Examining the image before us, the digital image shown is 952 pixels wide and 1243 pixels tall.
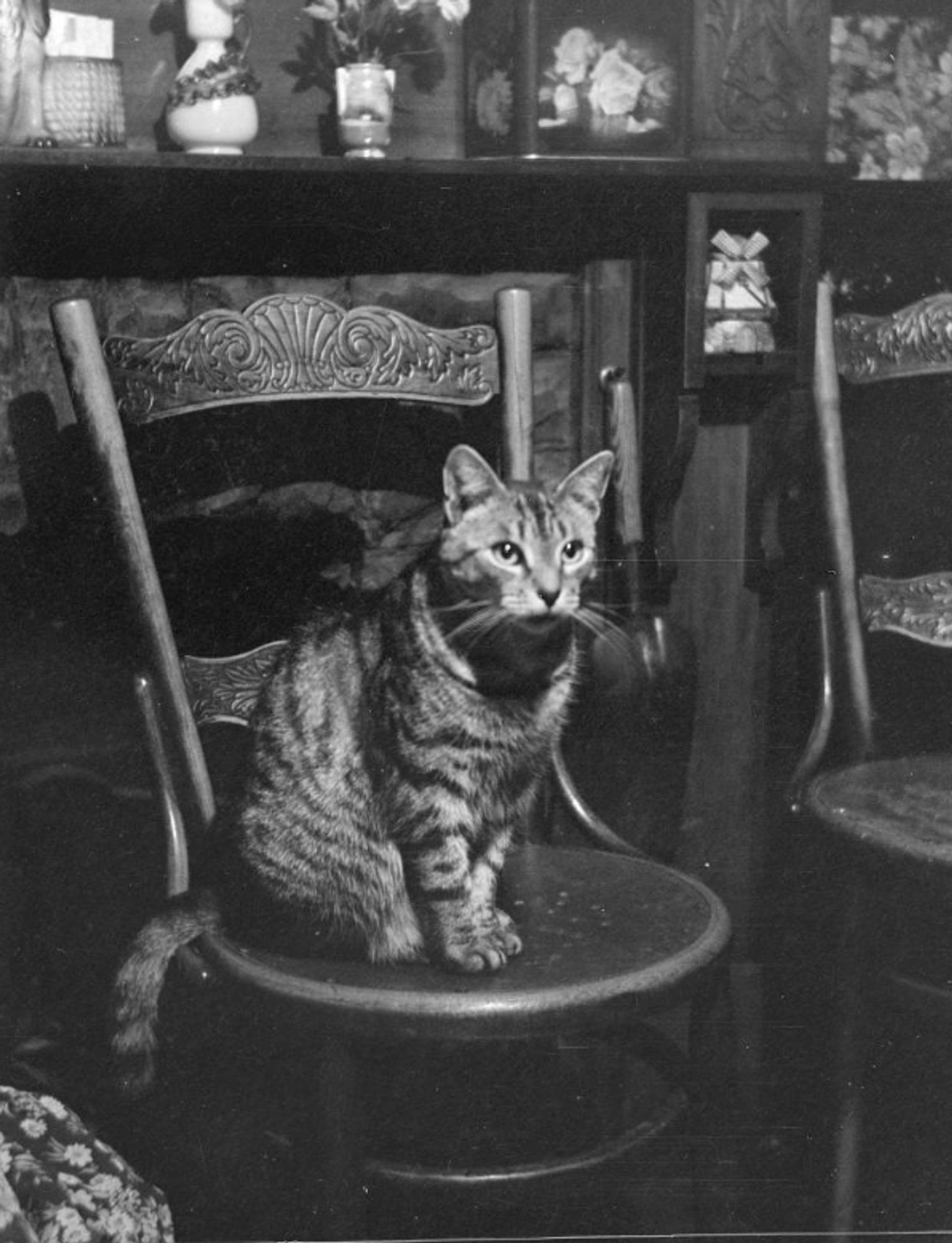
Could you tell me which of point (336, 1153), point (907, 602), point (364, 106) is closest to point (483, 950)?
point (336, 1153)

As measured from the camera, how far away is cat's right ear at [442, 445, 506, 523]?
3.74 ft

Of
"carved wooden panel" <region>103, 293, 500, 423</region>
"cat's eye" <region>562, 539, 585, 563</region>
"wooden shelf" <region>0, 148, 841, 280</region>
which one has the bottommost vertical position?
"cat's eye" <region>562, 539, 585, 563</region>

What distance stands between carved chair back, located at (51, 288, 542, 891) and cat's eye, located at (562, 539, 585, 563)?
9.6 inches

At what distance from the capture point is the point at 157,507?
1.30 m

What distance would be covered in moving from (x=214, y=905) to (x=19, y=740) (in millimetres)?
257

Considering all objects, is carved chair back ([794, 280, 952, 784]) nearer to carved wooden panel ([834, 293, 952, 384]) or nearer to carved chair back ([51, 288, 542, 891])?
carved wooden panel ([834, 293, 952, 384])

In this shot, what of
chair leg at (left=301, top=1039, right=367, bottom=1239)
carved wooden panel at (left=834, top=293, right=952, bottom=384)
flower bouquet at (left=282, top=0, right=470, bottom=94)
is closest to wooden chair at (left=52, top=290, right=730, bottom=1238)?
chair leg at (left=301, top=1039, right=367, bottom=1239)

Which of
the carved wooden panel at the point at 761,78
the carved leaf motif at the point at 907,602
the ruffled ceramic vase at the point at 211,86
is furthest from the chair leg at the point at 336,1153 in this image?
the carved wooden panel at the point at 761,78

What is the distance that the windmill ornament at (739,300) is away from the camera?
53.2 inches

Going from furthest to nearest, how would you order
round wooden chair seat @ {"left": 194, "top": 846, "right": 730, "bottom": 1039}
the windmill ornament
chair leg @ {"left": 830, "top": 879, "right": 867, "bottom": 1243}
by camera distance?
the windmill ornament
chair leg @ {"left": 830, "top": 879, "right": 867, "bottom": 1243}
round wooden chair seat @ {"left": 194, "top": 846, "right": 730, "bottom": 1039}

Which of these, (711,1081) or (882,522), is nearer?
(711,1081)

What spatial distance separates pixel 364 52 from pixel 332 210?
14cm

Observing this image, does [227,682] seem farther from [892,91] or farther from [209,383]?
[892,91]

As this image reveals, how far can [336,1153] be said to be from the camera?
1.21 m
